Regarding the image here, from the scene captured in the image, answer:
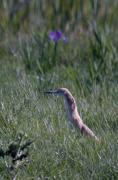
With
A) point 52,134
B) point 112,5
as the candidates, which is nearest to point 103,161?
point 52,134

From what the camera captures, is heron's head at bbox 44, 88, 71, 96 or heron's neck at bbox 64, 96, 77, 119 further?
heron's head at bbox 44, 88, 71, 96

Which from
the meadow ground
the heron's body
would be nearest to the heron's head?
the heron's body

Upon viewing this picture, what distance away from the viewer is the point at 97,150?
5469 millimetres

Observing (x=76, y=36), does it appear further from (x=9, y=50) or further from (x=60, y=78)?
(x=60, y=78)

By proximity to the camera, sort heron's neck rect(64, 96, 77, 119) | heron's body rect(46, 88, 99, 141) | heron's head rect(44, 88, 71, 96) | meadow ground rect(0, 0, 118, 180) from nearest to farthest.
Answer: meadow ground rect(0, 0, 118, 180) → heron's body rect(46, 88, 99, 141) → heron's neck rect(64, 96, 77, 119) → heron's head rect(44, 88, 71, 96)

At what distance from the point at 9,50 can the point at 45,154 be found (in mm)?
3940

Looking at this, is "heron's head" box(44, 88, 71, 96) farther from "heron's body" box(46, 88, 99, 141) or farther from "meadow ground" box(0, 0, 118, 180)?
"meadow ground" box(0, 0, 118, 180)

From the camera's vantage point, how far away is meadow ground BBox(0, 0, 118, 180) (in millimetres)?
5324

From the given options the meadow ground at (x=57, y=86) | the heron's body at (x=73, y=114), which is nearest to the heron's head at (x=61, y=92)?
the heron's body at (x=73, y=114)

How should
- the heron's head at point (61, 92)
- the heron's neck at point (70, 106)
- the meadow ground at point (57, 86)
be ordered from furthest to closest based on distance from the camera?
the heron's head at point (61, 92) < the heron's neck at point (70, 106) < the meadow ground at point (57, 86)

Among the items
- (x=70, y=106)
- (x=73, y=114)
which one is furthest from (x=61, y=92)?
(x=73, y=114)

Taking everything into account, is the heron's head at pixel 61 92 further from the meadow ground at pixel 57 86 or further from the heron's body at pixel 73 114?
the meadow ground at pixel 57 86

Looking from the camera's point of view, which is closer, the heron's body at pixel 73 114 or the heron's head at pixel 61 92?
the heron's body at pixel 73 114

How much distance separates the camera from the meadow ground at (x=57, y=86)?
532 centimetres
